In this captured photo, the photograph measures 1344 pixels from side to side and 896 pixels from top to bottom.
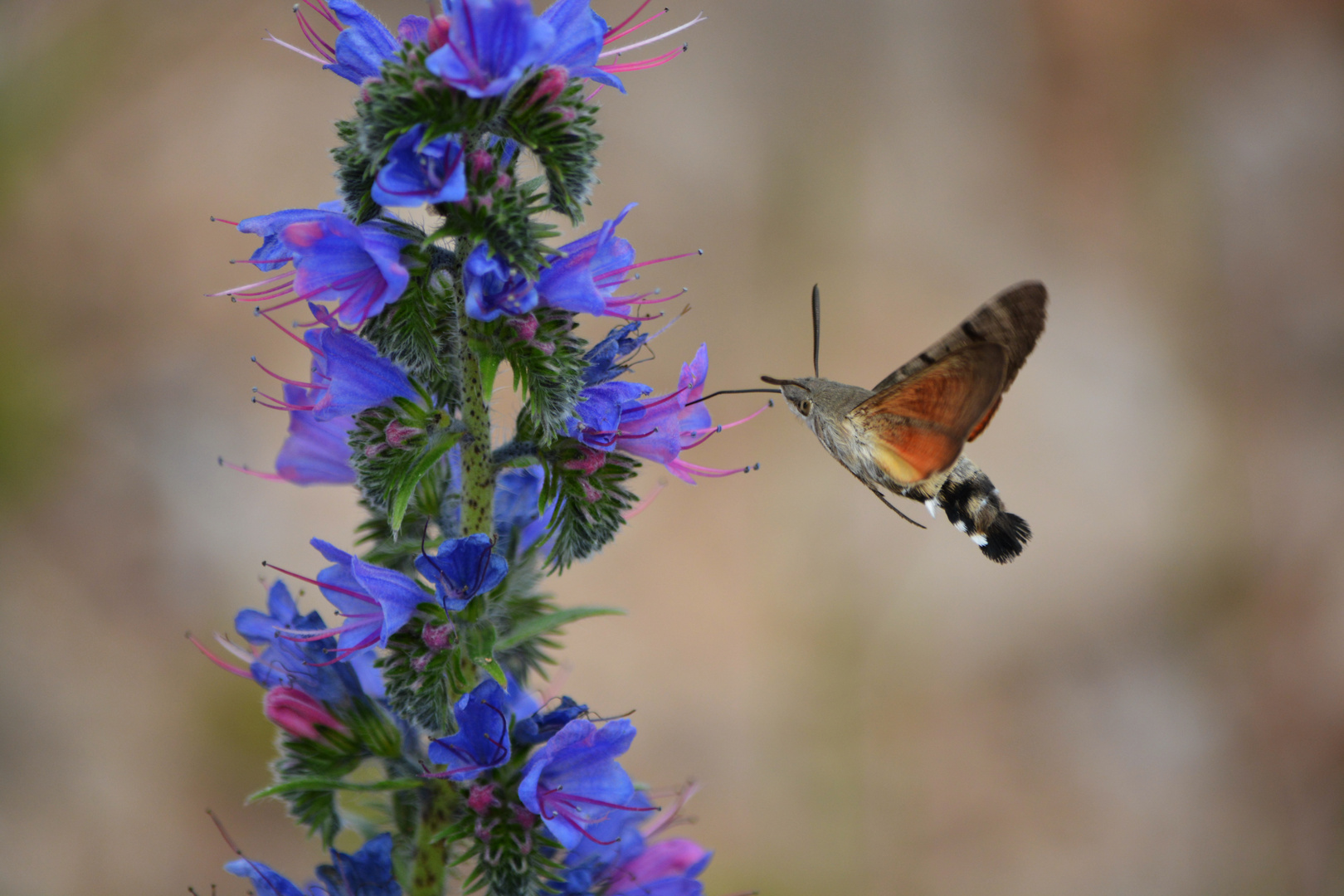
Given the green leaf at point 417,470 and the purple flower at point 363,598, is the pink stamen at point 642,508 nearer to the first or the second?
the green leaf at point 417,470

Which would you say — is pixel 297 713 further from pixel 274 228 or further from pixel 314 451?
pixel 274 228

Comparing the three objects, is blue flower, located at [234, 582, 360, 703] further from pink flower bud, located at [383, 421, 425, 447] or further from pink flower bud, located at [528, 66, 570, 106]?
pink flower bud, located at [528, 66, 570, 106]

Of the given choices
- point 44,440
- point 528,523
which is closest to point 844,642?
point 528,523

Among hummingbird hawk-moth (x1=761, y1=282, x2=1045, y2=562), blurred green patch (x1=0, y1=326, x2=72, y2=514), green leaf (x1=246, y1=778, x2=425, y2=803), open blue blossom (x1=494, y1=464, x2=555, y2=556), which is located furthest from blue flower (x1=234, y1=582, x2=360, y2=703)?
blurred green patch (x1=0, y1=326, x2=72, y2=514)

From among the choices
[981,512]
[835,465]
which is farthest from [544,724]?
[835,465]

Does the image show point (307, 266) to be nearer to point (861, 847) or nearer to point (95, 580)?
point (95, 580)

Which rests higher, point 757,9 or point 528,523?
point 757,9

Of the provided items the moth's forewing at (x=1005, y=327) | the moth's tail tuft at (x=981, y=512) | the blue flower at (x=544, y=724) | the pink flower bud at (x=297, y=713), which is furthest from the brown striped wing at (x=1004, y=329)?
the pink flower bud at (x=297, y=713)
